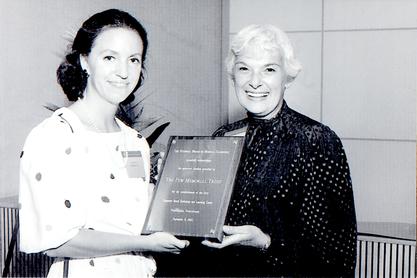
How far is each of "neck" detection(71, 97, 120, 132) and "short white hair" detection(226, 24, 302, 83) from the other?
301 millimetres

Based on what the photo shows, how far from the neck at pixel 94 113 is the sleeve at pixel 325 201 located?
0.42m

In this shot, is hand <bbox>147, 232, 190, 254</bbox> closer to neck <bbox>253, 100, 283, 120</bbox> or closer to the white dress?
the white dress

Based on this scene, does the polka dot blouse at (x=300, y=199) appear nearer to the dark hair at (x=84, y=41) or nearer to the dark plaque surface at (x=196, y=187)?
the dark plaque surface at (x=196, y=187)

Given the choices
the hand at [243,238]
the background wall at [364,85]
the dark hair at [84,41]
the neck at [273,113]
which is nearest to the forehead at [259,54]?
the neck at [273,113]

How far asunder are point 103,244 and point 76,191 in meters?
0.10

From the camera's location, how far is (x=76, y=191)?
2.97 feet

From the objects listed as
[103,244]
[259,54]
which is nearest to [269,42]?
[259,54]

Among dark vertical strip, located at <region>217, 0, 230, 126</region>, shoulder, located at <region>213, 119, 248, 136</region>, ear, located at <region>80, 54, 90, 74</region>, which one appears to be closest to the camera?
ear, located at <region>80, 54, 90, 74</region>

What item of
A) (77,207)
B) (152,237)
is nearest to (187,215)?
(152,237)

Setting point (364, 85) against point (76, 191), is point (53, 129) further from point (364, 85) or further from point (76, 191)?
point (364, 85)

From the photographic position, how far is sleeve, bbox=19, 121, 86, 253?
88 centimetres

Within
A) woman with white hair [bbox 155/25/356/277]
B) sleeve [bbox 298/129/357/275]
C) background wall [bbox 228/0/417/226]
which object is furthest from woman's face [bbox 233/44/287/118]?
background wall [bbox 228/0/417/226]

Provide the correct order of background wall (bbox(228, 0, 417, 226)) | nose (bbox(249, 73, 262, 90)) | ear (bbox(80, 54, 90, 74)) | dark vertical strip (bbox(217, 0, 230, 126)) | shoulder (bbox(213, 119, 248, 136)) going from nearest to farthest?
ear (bbox(80, 54, 90, 74)) → nose (bbox(249, 73, 262, 90)) → shoulder (bbox(213, 119, 248, 136)) → background wall (bbox(228, 0, 417, 226)) → dark vertical strip (bbox(217, 0, 230, 126))

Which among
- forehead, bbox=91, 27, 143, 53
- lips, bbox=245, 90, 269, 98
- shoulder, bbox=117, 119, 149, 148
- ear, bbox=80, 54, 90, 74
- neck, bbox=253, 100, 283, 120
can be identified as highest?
forehead, bbox=91, 27, 143, 53
